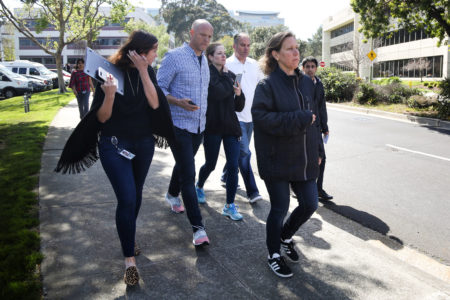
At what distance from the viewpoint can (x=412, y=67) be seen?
4428 centimetres

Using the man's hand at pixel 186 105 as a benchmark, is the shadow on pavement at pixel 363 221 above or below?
below

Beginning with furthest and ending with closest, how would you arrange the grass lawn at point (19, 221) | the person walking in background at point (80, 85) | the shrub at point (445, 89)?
the shrub at point (445, 89), the person walking in background at point (80, 85), the grass lawn at point (19, 221)

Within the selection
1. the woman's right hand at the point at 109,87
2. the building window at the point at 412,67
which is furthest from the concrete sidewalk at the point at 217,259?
the building window at the point at 412,67

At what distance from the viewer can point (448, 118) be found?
13102 millimetres

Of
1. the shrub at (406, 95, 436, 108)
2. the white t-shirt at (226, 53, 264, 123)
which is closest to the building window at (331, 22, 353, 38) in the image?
the shrub at (406, 95, 436, 108)

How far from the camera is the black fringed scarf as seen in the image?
3123 mm

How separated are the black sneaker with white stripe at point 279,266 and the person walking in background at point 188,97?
0.67 meters

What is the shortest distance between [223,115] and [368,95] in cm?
1577

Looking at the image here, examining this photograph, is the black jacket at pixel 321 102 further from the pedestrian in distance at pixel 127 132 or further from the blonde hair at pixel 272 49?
the pedestrian in distance at pixel 127 132

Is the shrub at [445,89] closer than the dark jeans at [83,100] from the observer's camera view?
No

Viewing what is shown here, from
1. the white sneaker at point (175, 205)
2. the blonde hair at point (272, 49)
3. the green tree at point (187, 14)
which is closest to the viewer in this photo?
the blonde hair at point (272, 49)

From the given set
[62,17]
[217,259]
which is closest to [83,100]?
[217,259]

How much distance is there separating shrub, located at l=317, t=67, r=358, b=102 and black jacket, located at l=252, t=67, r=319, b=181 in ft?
57.7

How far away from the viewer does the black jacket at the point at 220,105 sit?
165 inches
